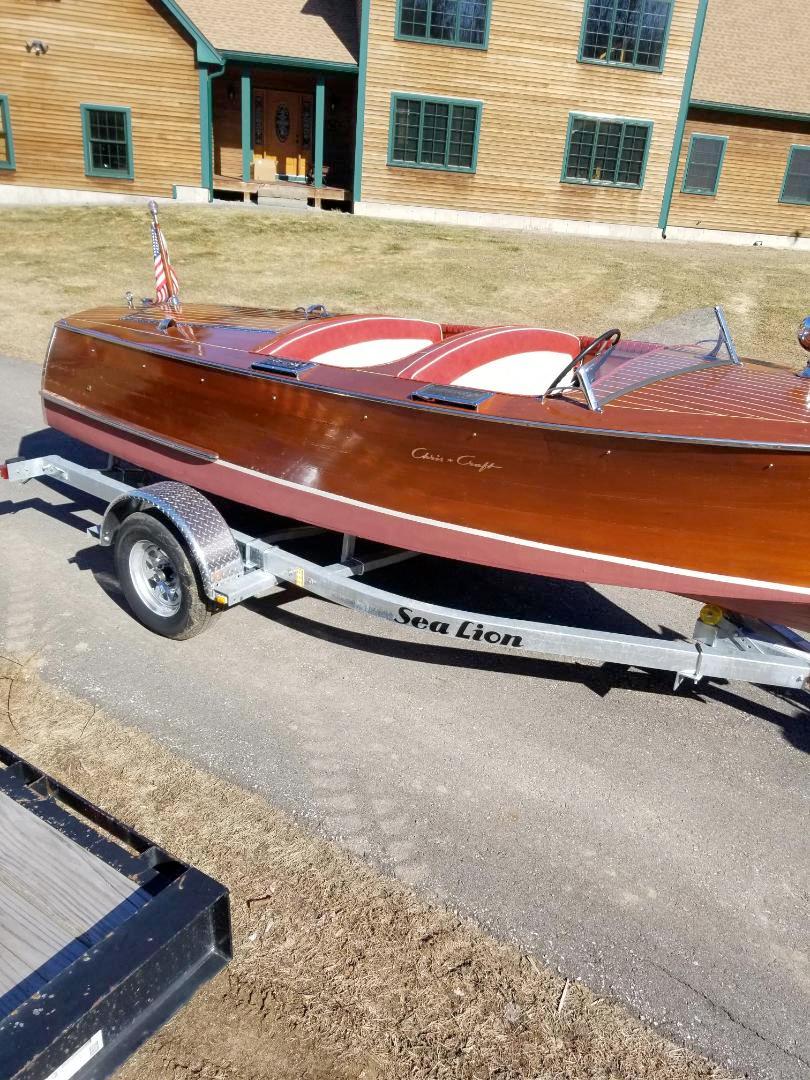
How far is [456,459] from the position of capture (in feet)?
13.4

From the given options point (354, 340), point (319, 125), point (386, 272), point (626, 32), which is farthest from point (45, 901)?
point (626, 32)

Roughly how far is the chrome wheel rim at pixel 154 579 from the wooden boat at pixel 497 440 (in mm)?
623

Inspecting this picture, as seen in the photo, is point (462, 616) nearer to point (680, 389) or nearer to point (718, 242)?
point (680, 389)

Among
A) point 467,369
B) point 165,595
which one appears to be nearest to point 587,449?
point 467,369

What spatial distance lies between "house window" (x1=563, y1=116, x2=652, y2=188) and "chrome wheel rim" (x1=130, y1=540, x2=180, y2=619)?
1794 cm

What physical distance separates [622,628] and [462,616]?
1.50m

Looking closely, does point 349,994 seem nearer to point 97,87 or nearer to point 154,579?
point 154,579

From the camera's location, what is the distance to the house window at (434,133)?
18.7 m

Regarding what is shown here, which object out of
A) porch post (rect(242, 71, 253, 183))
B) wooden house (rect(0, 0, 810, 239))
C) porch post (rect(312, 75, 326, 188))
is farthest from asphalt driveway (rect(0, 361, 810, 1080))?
porch post (rect(312, 75, 326, 188))

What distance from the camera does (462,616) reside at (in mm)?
3980

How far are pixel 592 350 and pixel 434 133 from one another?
1684 cm

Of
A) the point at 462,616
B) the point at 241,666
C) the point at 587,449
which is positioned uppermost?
the point at 587,449

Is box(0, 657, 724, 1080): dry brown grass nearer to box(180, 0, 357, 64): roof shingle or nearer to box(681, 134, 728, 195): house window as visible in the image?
box(180, 0, 357, 64): roof shingle

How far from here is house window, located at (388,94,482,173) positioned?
736 inches
